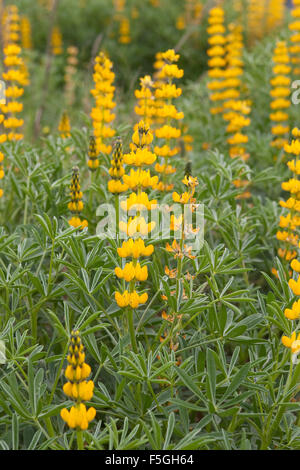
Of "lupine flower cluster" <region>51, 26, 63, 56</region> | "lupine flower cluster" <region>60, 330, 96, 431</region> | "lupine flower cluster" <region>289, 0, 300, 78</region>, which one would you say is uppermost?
"lupine flower cluster" <region>51, 26, 63, 56</region>

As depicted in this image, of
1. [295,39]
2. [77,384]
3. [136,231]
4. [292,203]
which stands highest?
[295,39]

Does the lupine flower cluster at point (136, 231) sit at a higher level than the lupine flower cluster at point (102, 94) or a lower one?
lower

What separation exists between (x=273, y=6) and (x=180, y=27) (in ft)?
4.78

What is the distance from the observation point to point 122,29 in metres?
7.98

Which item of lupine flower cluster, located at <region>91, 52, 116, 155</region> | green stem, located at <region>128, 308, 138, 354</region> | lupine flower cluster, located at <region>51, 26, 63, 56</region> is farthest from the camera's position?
lupine flower cluster, located at <region>51, 26, 63, 56</region>

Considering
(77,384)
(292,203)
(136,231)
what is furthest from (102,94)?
(77,384)

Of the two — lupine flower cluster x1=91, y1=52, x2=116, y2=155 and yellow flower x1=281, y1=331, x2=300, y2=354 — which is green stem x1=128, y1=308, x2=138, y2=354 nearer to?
yellow flower x1=281, y1=331, x2=300, y2=354

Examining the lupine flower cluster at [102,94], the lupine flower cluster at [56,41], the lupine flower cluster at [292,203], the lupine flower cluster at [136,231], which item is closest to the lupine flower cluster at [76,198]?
the lupine flower cluster at [136,231]

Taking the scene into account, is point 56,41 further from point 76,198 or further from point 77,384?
point 77,384

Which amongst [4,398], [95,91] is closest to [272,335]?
[4,398]

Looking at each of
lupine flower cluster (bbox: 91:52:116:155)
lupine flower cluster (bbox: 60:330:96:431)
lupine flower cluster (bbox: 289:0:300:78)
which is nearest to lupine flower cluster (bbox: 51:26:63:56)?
lupine flower cluster (bbox: 289:0:300:78)

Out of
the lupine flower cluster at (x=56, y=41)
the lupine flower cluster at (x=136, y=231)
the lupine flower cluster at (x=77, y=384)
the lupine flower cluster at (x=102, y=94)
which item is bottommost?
the lupine flower cluster at (x=77, y=384)

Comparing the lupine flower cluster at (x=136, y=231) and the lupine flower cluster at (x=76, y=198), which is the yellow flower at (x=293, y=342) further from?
the lupine flower cluster at (x=76, y=198)

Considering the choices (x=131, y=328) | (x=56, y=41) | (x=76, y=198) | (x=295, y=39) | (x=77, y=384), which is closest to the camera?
(x=77, y=384)
